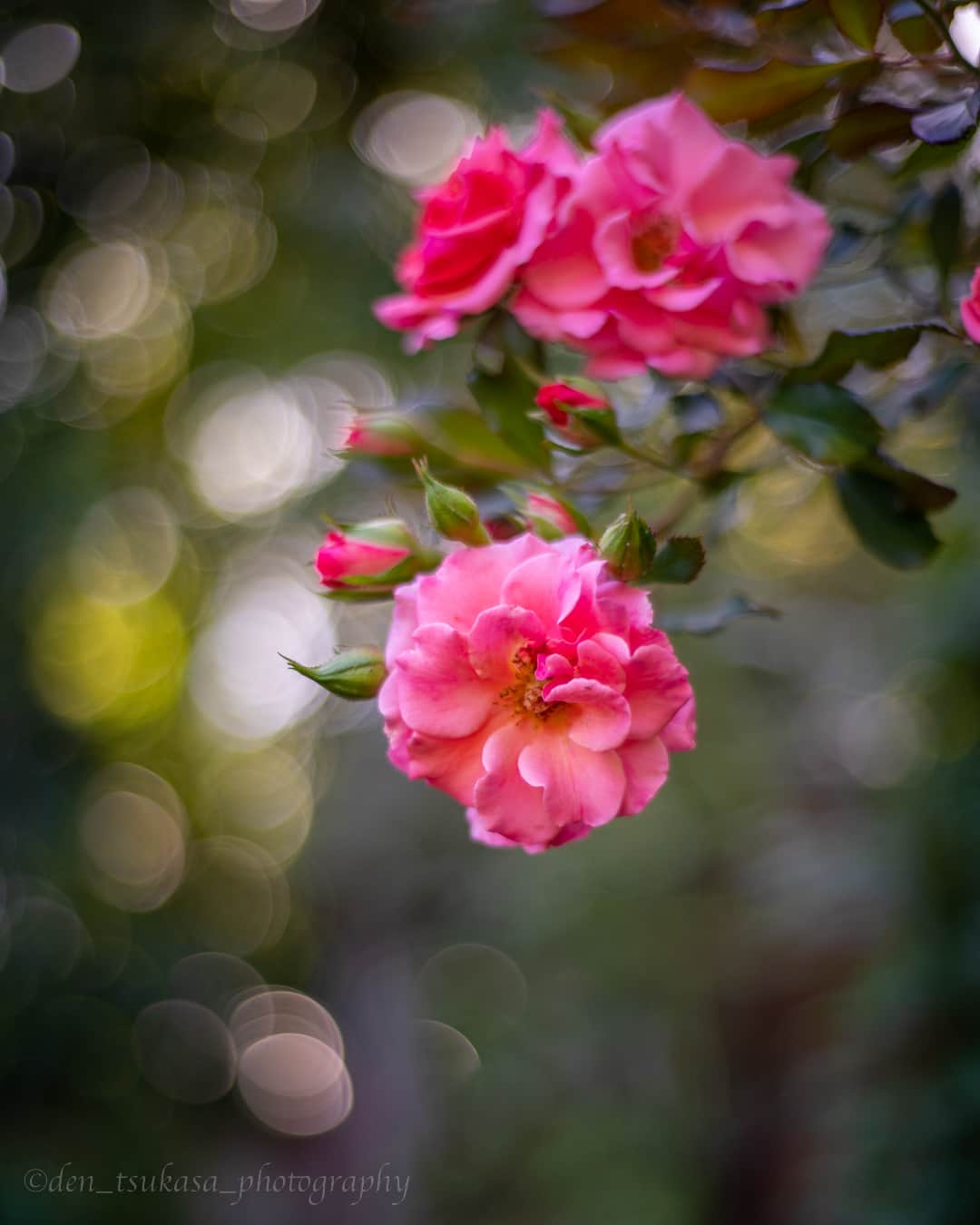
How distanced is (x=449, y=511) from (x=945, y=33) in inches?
15.0

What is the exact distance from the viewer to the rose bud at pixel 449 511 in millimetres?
507

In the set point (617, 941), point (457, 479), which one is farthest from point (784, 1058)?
point (457, 479)

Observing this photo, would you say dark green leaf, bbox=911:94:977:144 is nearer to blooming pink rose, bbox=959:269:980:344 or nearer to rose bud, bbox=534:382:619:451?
blooming pink rose, bbox=959:269:980:344

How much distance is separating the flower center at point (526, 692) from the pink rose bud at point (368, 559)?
119mm

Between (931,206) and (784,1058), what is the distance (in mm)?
2342

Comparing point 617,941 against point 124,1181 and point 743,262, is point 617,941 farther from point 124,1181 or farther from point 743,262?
point 743,262

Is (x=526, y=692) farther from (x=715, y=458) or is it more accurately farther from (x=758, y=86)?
(x=758, y=86)

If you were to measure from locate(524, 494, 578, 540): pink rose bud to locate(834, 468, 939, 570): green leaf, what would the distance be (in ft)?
0.68

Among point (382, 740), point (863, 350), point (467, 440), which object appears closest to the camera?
point (863, 350)

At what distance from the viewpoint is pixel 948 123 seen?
511 millimetres

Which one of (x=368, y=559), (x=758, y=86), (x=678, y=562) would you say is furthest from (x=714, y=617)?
(x=758, y=86)

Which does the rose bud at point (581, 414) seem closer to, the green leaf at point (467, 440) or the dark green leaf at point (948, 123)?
the green leaf at point (467, 440)

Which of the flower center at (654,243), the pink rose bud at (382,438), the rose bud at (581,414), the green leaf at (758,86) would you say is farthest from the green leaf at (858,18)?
the pink rose bud at (382,438)

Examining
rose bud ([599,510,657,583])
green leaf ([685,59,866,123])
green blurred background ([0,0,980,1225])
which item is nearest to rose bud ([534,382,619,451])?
rose bud ([599,510,657,583])
